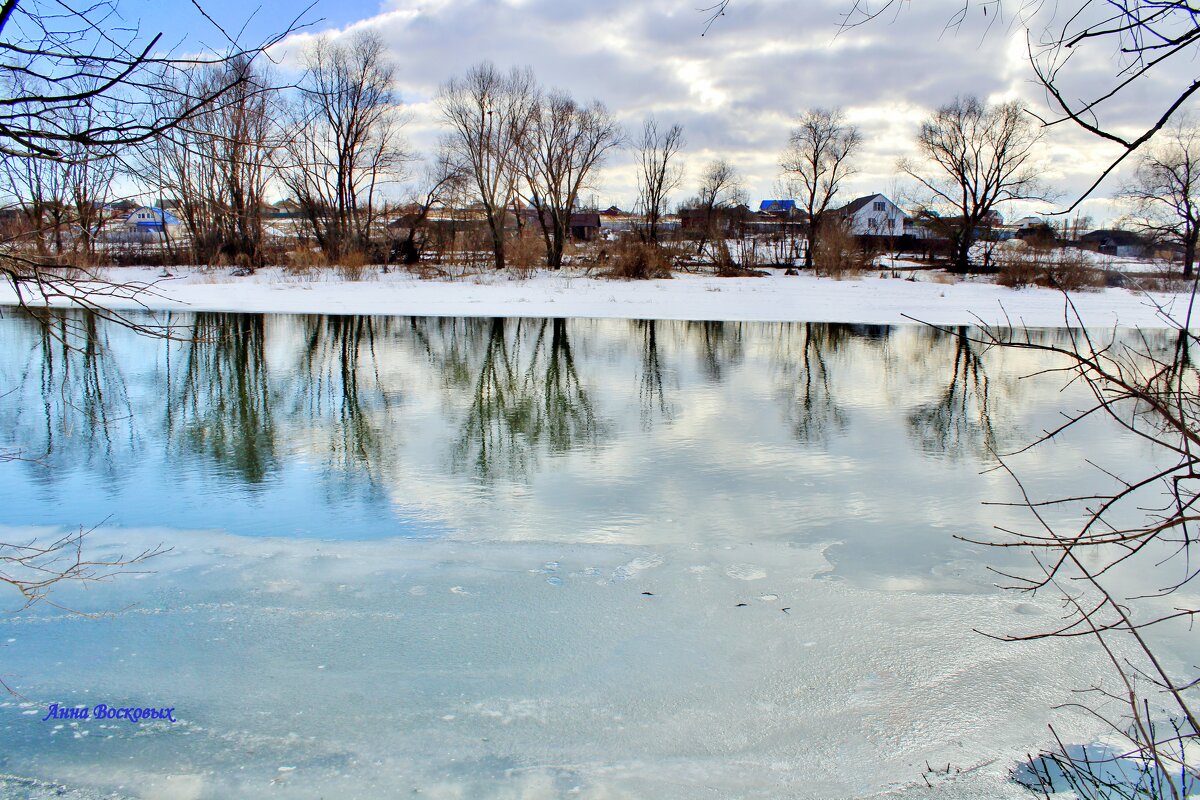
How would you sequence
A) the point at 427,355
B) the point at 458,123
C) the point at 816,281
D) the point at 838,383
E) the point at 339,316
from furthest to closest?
the point at 458,123 → the point at 816,281 → the point at 339,316 → the point at 427,355 → the point at 838,383

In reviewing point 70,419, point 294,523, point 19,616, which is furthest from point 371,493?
point 70,419

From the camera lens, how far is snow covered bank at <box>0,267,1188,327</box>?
23.1m

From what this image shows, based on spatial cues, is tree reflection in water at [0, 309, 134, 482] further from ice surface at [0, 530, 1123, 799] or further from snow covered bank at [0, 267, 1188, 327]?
snow covered bank at [0, 267, 1188, 327]

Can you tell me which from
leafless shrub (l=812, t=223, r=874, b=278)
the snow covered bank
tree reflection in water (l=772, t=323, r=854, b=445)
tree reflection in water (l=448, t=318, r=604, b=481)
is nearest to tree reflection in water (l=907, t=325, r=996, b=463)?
tree reflection in water (l=772, t=323, r=854, b=445)

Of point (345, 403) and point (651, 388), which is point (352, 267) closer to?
point (345, 403)

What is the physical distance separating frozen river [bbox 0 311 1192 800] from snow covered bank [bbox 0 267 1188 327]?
1266 centimetres

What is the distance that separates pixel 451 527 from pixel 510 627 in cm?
161

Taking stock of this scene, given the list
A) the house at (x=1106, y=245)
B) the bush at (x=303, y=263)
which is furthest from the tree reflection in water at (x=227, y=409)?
the house at (x=1106, y=245)

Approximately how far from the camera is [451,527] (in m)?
5.95

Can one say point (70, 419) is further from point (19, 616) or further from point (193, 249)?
point (193, 249)

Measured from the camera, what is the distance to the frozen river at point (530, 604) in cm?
343

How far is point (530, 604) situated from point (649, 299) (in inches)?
907

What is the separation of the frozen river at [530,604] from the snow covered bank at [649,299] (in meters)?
12.7

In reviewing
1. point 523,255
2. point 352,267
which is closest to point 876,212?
point 523,255
